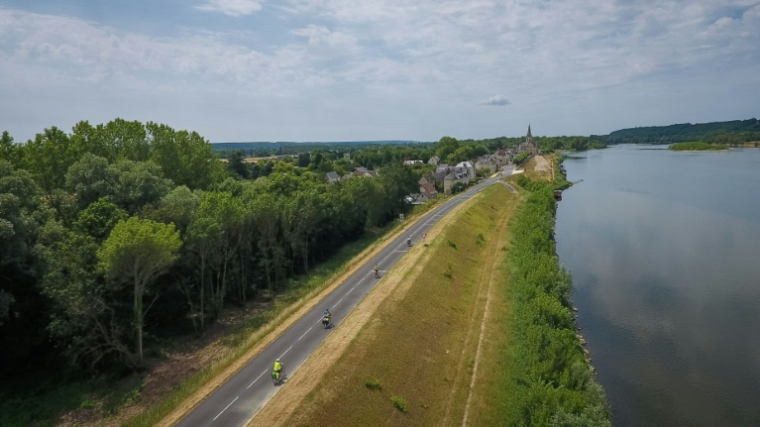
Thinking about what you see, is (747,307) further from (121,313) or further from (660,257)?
(121,313)

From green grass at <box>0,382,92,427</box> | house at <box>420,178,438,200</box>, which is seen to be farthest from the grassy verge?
house at <box>420,178,438,200</box>

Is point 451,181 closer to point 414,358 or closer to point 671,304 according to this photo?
point 671,304

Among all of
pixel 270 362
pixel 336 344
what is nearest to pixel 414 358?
pixel 336 344

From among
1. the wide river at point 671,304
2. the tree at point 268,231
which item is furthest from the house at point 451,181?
the tree at point 268,231

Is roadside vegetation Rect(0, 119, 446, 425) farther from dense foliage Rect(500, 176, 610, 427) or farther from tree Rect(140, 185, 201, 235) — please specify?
dense foliage Rect(500, 176, 610, 427)

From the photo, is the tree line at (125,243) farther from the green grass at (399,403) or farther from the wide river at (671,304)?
the wide river at (671,304)
